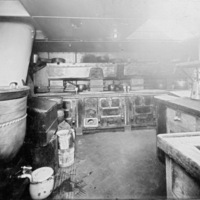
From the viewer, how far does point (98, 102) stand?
481 cm

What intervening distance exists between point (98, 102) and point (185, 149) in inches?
145

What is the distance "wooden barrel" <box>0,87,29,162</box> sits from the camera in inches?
84.0

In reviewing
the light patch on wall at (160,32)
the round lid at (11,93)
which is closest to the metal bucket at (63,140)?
the round lid at (11,93)

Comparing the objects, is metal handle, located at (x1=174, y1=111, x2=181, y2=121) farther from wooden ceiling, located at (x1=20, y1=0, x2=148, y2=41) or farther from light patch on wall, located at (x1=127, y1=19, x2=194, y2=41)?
light patch on wall, located at (x1=127, y1=19, x2=194, y2=41)

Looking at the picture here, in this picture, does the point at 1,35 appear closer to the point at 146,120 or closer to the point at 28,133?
the point at 28,133

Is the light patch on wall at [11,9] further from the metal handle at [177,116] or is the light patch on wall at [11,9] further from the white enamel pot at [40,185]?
the metal handle at [177,116]

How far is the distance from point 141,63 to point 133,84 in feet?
2.49

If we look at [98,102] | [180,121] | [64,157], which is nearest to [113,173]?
[64,157]

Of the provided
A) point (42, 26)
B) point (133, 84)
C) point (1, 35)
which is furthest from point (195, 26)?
point (1, 35)

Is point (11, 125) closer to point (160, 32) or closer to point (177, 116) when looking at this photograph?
point (177, 116)

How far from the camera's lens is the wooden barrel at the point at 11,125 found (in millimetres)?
2135

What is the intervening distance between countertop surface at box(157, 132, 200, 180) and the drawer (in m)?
0.65

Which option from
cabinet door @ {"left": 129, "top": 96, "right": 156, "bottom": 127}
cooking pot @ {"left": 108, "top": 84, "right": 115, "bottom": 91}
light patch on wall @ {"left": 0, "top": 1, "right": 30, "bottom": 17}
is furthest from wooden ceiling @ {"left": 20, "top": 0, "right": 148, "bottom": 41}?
cabinet door @ {"left": 129, "top": 96, "right": 156, "bottom": 127}

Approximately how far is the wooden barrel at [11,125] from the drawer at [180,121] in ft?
7.62
